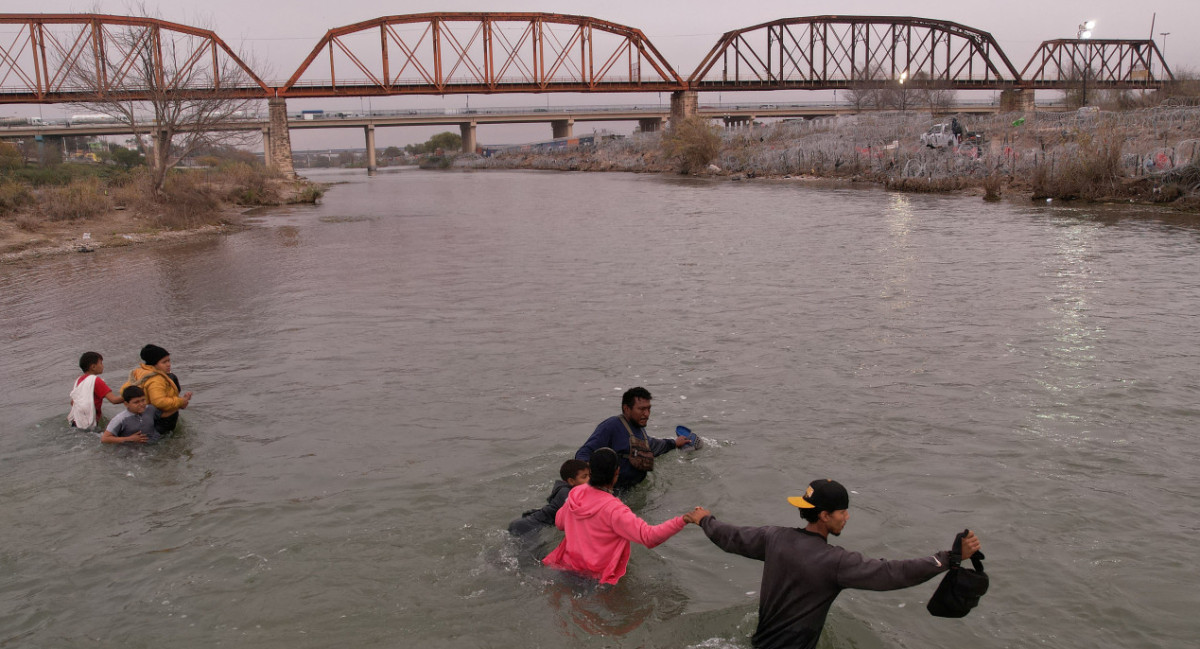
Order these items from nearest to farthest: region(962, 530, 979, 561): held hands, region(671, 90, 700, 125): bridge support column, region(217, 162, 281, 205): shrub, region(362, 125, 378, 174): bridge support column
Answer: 1. region(962, 530, 979, 561): held hands
2. region(217, 162, 281, 205): shrub
3. region(671, 90, 700, 125): bridge support column
4. region(362, 125, 378, 174): bridge support column

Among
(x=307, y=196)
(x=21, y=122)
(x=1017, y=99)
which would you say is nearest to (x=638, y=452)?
(x=307, y=196)

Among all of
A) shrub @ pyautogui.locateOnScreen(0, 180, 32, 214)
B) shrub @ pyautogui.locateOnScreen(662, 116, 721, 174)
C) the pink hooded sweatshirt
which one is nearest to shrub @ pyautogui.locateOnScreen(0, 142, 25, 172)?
shrub @ pyautogui.locateOnScreen(0, 180, 32, 214)

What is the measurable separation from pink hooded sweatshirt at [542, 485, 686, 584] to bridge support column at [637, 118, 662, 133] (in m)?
125

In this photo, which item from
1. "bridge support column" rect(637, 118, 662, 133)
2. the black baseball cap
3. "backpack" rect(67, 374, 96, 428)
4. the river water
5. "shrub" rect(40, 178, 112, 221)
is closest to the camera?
the black baseball cap

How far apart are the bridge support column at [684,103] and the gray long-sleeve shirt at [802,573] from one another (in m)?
94.2

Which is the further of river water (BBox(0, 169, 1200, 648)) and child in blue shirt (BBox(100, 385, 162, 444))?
child in blue shirt (BBox(100, 385, 162, 444))

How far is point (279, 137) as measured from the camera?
7269 centimetres

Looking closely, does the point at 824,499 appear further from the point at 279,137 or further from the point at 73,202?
the point at 279,137

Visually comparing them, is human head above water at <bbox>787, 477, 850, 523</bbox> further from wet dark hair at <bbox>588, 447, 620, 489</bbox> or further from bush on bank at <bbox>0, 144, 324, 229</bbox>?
bush on bank at <bbox>0, 144, 324, 229</bbox>

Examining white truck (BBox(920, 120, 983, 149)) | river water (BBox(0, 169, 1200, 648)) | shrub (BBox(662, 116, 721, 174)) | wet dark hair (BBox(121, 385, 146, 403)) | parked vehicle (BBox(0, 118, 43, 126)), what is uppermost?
parked vehicle (BBox(0, 118, 43, 126))

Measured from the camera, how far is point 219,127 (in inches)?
1419

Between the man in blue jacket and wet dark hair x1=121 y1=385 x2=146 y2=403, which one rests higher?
wet dark hair x1=121 y1=385 x2=146 y2=403

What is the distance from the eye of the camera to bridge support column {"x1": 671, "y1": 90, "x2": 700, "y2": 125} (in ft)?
316

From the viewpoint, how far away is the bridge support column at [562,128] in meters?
132
